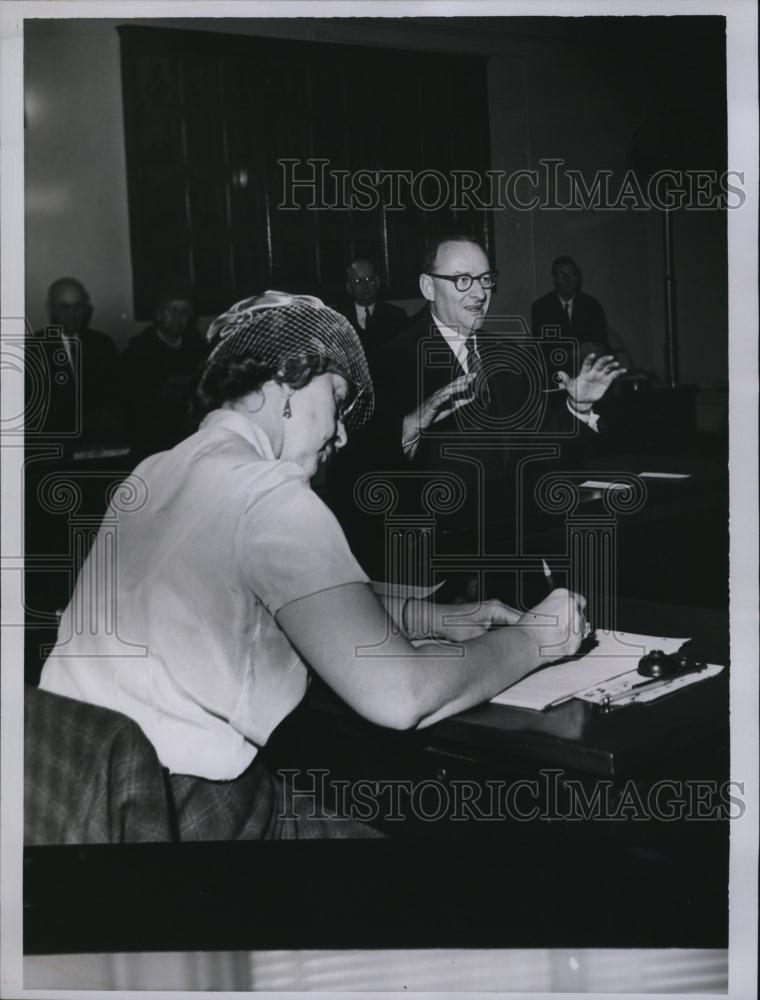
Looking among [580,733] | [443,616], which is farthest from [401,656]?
[580,733]

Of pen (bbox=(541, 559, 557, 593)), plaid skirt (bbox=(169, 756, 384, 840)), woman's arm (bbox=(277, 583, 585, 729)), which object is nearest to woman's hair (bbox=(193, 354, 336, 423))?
woman's arm (bbox=(277, 583, 585, 729))

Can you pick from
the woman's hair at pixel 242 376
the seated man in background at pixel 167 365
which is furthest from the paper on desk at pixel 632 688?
the seated man in background at pixel 167 365

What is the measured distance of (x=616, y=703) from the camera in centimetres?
145

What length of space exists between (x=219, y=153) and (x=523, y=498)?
87 centimetres

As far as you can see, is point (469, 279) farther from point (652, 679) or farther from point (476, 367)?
point (652, 679)

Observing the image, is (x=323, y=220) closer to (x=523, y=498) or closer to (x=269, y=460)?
(x=269, y=460)

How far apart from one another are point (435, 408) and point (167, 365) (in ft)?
1.68

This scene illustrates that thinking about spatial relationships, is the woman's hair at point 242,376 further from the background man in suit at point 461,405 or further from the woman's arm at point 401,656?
the woman's arm at point 401,656

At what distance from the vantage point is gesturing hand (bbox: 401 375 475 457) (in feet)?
6.15

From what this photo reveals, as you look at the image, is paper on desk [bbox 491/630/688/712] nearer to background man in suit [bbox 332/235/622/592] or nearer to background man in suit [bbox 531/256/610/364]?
background man in suit [bbox 332/235/622/592]

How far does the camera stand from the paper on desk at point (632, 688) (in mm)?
1458

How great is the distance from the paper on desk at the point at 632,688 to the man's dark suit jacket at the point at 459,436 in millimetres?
447

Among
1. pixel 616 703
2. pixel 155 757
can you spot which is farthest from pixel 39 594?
pixel 616 703

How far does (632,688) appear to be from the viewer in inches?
58.4
